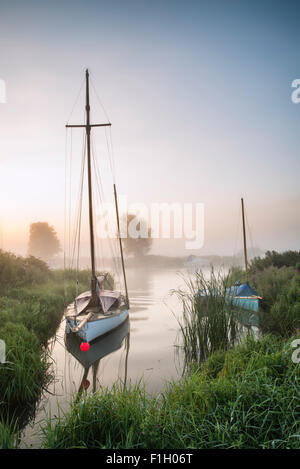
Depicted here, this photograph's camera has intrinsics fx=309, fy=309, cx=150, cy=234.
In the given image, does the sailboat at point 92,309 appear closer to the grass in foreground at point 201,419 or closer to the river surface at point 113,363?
the river surface at point 113,363

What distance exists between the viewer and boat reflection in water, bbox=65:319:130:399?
7289 millimetres

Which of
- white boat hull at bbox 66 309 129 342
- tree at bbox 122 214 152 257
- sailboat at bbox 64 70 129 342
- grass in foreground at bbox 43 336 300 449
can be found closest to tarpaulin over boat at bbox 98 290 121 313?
sailboat at bbox 64 70 129 342

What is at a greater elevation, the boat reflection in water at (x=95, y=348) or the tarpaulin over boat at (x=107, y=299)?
the tarpaulin over boat at (x=107, y=299)

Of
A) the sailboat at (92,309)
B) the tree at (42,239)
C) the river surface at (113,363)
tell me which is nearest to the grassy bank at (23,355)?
the river surface at (113,363)

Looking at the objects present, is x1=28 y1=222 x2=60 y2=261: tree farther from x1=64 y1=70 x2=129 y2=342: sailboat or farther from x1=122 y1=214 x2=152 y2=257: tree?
x1=64 y1=70 x2=129 y2=342: sailboat

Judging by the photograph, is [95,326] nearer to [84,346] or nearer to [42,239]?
[84,346]

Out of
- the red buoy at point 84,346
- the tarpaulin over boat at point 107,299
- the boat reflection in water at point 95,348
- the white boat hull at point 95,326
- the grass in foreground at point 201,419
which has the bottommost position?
the boat reflection in water at point 95,348

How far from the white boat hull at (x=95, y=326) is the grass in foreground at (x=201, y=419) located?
15.7 ft

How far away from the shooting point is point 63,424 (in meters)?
3.58

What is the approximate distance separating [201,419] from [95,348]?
584 cm

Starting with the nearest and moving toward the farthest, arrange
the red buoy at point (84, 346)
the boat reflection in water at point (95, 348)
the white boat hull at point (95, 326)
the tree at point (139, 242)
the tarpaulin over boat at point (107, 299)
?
the boat reflection in water at point (95, 348), the red buoy at point (84, 346), the white boat hull at point (95, 326), the tarpaulin over boat at point (107, 299), the tree at point (139, 242)

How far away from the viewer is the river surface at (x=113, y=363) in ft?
18.1

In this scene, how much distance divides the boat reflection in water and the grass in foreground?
2.79m

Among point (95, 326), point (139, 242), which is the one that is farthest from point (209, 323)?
point (139, 242)
